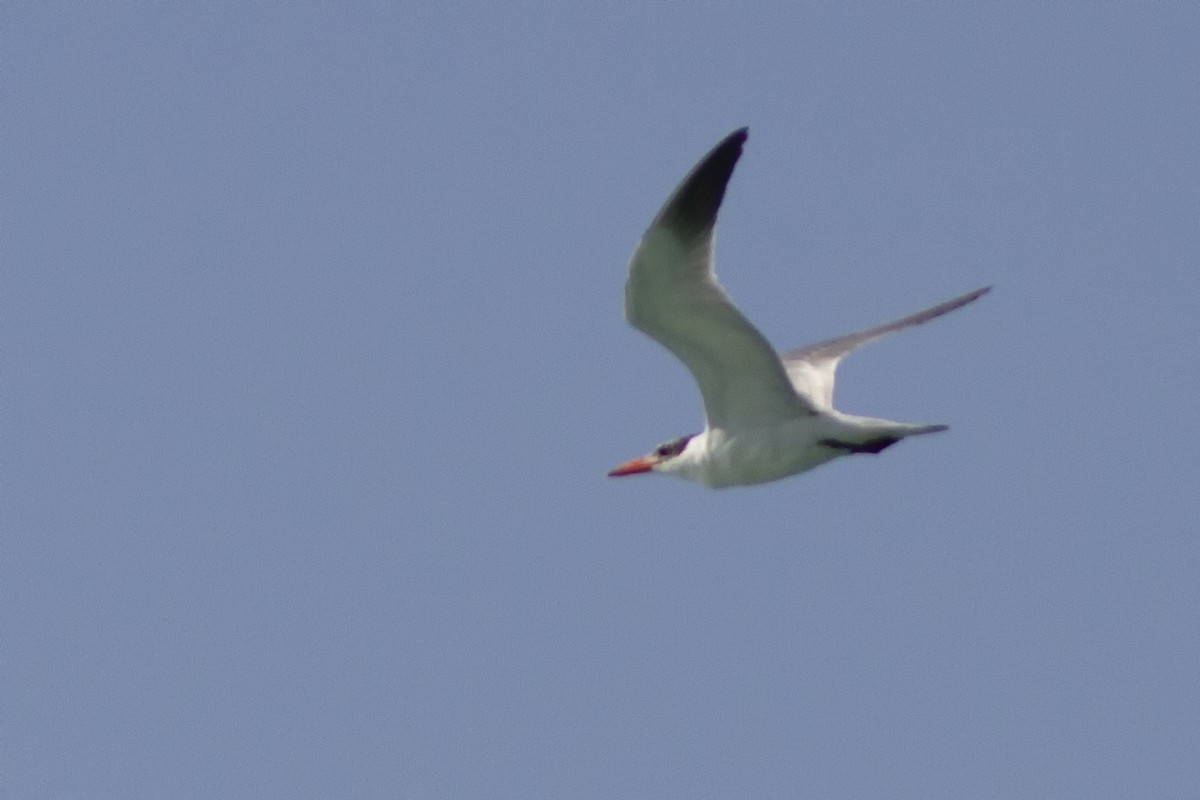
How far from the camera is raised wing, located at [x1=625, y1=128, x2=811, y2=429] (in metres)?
13.3

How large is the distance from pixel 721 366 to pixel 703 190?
1.47 m

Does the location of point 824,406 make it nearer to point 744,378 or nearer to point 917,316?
point 744,378

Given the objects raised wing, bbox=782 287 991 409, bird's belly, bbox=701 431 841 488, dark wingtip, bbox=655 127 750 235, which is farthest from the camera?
raised wing, bbox=782 287 991 409

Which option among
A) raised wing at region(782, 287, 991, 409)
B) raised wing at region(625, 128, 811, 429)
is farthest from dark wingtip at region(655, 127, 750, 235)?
raised wing at region(782, 287, 991, 409)

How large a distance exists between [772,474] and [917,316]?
3109 mm

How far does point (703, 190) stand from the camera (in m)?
13.3

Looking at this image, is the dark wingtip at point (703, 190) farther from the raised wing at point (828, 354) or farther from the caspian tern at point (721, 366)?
the raised wing at point (828, 354)

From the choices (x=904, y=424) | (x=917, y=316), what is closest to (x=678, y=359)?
(x=904, y=424)

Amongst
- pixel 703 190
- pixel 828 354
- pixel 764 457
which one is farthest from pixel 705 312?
pixel 828 354

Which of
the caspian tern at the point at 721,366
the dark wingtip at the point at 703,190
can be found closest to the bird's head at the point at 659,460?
the caspian tern at the point at 721,366

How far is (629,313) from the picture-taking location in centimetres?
1396

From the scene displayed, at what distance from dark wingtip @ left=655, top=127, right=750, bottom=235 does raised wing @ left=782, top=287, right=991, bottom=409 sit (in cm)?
164

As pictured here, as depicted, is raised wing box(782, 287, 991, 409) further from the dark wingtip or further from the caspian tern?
the dark wingtip

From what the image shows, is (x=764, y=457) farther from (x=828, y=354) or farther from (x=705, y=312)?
(x=828, y=354)
